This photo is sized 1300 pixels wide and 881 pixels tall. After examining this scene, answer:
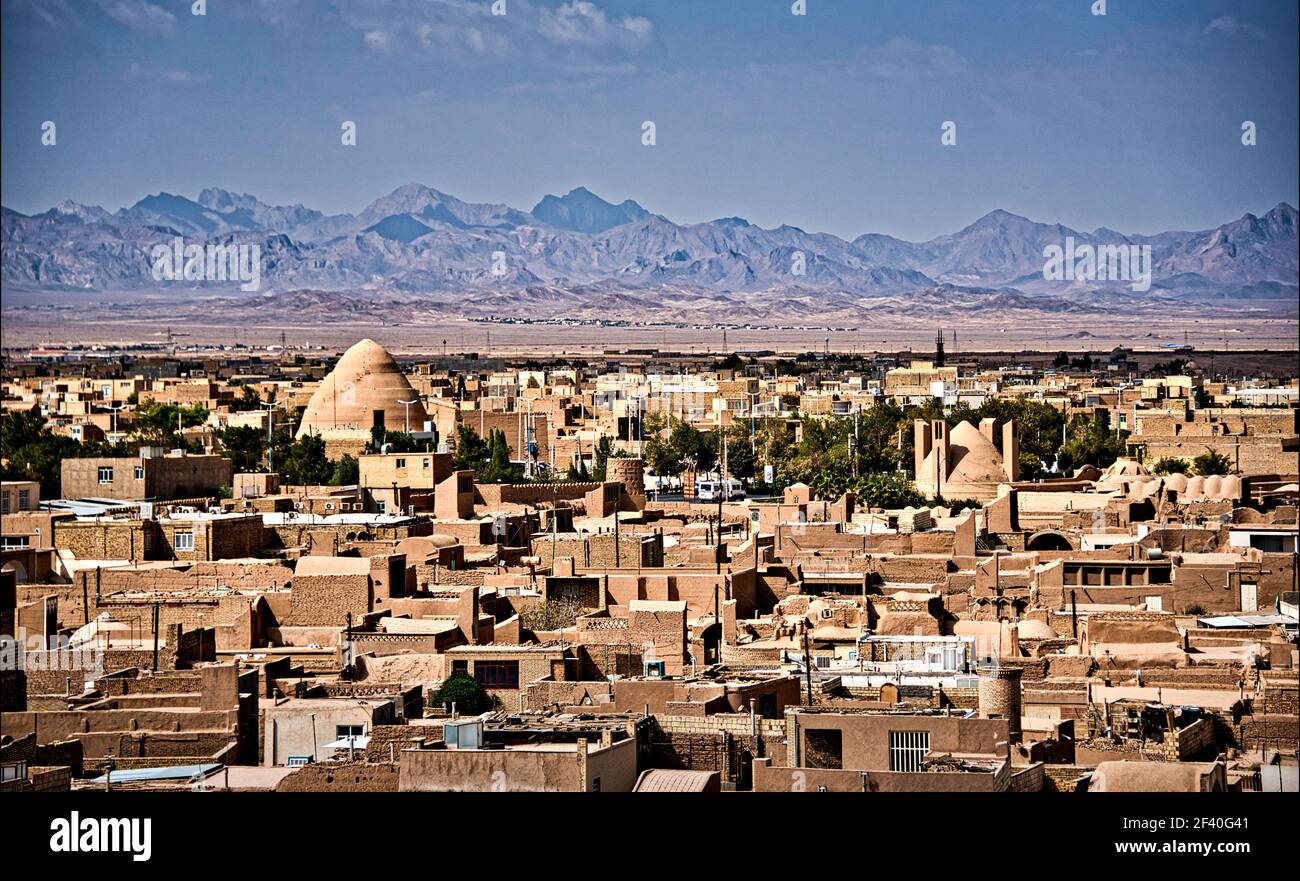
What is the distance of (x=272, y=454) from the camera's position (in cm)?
4159

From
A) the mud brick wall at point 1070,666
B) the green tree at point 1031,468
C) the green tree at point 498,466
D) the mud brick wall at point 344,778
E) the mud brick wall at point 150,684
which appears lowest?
the mud brick wall at point 1070,666

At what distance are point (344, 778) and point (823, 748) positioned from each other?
7.98 feet

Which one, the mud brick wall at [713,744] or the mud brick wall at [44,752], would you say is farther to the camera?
the mud brick wall at [713,744]

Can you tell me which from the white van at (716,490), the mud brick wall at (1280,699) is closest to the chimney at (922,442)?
the white van at (716,490)

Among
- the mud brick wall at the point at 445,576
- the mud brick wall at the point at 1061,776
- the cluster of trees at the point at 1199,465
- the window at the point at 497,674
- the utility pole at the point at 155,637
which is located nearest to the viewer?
the mud brick wall at the point at 1061,776

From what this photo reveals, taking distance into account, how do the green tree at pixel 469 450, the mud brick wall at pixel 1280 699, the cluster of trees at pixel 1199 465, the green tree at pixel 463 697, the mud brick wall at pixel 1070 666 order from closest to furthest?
the mud brick wall at pixel 1280 699
the green tree at pixel 463 697
the mud brick wall at pixel 1070 666
the cluster of trees at pixel 1199 465
the green tree at pixel 469 450

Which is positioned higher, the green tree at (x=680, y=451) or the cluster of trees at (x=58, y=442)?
the cluster of trees at (x=58, y=442)

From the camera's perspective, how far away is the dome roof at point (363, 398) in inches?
1875

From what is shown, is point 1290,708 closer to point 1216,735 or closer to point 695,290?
point 1216,735

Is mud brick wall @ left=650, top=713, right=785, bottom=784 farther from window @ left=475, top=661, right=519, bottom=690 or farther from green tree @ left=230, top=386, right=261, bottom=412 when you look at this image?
green tree @ left=230, top=386, right=261, bottom=412

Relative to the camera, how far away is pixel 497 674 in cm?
1747

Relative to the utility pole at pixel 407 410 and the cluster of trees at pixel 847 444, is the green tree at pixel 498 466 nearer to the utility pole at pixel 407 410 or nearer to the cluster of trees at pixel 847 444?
the utility pole at pixel 407 410

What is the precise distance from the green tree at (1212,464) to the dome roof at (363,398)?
14.8 m
